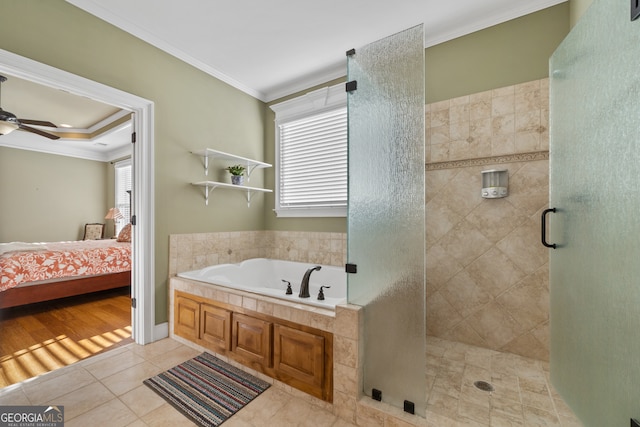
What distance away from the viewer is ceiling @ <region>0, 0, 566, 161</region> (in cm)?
205

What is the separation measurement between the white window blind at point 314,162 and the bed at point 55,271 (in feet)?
8.46

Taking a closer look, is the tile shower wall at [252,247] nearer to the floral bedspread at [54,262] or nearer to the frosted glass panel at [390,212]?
the frosted glass panel at [390,212]

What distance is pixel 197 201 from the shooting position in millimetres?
2783

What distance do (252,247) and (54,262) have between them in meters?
2.42

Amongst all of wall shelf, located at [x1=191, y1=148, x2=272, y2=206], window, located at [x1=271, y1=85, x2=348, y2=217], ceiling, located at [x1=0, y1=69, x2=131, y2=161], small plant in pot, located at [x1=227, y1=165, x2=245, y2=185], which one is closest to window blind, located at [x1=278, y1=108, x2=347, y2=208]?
window, located at [x1=271, y1=85, x2=348, y2=217]

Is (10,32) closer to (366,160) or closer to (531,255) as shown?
(366,160)

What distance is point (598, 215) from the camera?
1.21m

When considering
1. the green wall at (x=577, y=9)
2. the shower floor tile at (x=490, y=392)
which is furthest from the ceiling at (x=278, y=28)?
the shower floor tile at (x=490, y=392)

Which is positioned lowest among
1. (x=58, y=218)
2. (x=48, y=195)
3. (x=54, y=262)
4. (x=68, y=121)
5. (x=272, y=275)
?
(x=272, y=275)

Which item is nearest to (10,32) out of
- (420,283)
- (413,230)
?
(413,230)

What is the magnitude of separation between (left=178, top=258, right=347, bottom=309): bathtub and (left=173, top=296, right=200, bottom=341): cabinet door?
21 centimetres

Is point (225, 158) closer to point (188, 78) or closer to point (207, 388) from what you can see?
point (188, 78)

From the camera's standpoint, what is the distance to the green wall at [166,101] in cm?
181

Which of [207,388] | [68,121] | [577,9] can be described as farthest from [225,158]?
[68,121]
